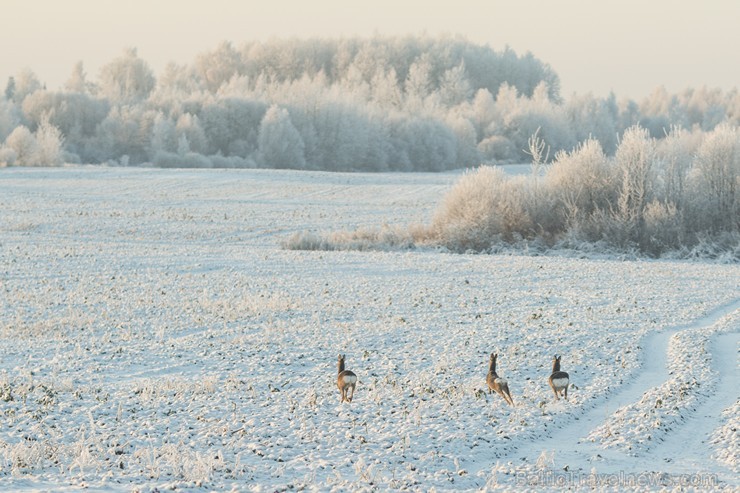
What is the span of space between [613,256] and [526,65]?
122259mm

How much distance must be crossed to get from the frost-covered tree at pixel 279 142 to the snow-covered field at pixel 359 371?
55401mm

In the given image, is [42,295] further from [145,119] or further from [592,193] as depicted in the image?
[145,119]

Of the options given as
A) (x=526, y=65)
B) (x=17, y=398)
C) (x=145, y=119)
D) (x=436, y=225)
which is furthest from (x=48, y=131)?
(x=526, y=65)

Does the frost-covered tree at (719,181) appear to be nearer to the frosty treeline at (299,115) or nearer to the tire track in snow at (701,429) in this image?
the tire track in snow at (701,429)

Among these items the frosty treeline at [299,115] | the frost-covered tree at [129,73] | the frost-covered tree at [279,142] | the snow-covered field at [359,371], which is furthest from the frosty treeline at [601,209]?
the frost-covered tree at [129,73]

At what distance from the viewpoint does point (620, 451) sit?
1062 cm

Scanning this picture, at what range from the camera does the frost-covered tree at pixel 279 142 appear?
88688 millimetres

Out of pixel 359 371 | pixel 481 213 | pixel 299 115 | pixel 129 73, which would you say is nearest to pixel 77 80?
pixel 129 73

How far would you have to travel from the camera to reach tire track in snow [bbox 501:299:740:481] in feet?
33.0

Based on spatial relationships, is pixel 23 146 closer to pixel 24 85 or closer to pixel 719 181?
pixel 24 85

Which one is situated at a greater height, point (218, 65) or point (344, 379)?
point (218, 65)

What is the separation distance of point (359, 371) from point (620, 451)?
5.20 meters

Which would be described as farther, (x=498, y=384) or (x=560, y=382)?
(x=560, y=382)

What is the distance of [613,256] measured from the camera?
38.2 metres
